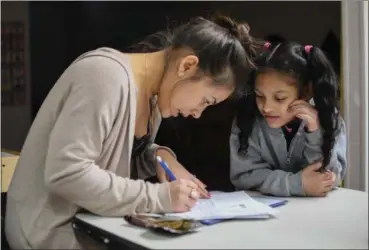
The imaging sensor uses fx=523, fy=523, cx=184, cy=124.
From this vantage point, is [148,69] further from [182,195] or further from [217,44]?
[182,195]

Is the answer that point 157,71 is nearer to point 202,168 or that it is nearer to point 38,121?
point 38,121

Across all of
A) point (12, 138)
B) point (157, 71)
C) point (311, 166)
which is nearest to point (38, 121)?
point (157, 71)

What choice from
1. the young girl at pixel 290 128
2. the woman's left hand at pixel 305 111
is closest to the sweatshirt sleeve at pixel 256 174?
the young girl at pixel 290 128

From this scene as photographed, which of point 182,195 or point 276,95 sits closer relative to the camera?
point 182,195

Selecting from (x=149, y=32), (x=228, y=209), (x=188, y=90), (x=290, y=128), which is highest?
(x=149, y=32)

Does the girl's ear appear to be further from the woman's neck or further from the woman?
the woman's neck

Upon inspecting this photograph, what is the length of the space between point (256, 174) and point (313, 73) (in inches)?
10.5

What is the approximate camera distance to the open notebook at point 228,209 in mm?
950

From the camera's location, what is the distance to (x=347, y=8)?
1513 mm

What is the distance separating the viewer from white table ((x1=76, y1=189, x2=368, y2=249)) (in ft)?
2.65

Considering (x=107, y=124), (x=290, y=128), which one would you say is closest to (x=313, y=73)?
(x=290, y=128)

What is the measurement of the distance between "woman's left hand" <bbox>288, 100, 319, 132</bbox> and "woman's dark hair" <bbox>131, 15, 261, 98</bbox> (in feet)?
0.46

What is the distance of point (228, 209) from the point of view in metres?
1.00

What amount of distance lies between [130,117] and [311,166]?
46cm
